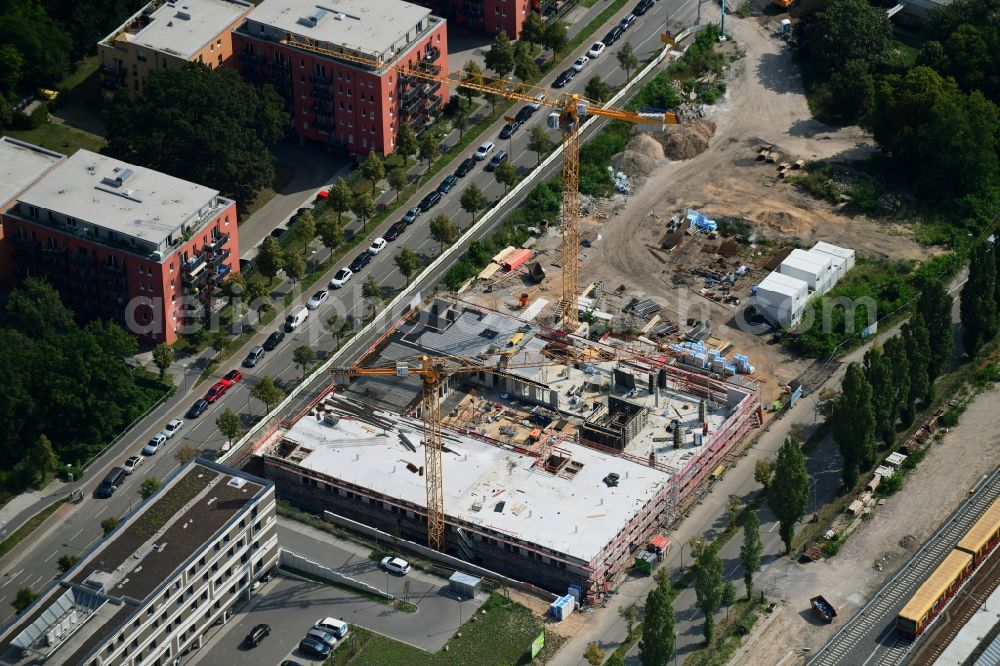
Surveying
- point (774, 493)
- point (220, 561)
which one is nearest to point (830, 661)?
point (774, 493)

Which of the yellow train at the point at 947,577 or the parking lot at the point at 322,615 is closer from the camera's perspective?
the yellow train at the point at 947,577

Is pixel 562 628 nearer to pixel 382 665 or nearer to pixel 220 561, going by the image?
pixel 382 665

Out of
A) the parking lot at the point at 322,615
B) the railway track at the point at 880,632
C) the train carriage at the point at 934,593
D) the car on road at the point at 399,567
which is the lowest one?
the parking lot at the point at 322,615

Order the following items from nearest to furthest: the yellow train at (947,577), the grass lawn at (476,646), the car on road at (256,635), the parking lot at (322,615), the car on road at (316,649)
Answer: the yellow train at (947,577)
the grass lawn at (476,646)
the car on road at (316,649)
the parking lot at (322,615)
the car on road at (256,635)

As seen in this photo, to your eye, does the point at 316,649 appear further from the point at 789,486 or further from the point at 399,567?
the point at 789,486

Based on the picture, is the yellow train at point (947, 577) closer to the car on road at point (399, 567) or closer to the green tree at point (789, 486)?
the green tree at point (789, 486)

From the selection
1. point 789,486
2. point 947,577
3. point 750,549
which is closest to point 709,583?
point 750,549

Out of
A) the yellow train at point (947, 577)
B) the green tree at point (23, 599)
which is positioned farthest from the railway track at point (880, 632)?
the green tree at point (23, 599)

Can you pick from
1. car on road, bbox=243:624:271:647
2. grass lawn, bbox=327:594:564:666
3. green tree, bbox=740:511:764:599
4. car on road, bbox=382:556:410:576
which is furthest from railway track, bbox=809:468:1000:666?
car on road, bbox=243:624:271:647

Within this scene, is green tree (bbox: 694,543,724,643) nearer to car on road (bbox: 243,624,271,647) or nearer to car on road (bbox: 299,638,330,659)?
car on road (bbox: 299,638,330,659)
